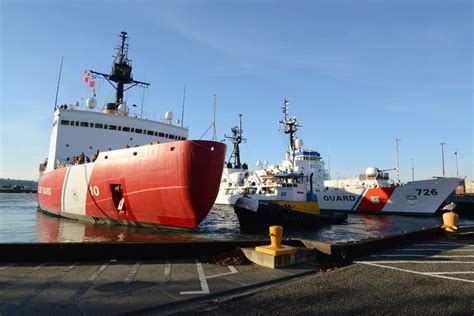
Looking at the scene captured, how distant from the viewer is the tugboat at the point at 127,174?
12.8 meters

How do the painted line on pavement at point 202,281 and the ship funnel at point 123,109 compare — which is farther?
the ship funnel at point 123,109

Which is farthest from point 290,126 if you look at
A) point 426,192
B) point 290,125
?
point 426,192

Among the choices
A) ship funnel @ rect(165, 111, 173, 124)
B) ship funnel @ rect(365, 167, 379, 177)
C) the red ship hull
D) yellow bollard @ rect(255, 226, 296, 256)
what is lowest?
yellow bollard @ rect(255, 226, 296, 256)

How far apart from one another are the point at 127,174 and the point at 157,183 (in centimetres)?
174

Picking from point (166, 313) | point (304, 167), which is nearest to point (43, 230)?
point (166, 313)

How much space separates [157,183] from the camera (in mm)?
13320

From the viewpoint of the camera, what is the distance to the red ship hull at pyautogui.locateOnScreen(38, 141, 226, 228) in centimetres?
1271

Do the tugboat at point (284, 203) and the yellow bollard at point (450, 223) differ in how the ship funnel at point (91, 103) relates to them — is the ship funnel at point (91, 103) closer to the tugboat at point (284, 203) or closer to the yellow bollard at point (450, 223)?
the tugboat at point (284, 203)

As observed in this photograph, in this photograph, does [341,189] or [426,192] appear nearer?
[426,192]

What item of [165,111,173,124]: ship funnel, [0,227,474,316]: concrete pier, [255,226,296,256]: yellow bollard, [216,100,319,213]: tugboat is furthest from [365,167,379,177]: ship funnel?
[255,226,296,256]: yellow bollard

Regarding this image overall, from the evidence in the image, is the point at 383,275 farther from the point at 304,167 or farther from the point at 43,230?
the point at 304,167

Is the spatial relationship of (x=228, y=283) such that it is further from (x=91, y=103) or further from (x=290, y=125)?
(x=290, y=125)

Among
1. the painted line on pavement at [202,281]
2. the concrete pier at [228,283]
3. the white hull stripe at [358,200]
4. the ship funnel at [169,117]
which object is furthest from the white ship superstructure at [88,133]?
the white hull stripe at [358,200]

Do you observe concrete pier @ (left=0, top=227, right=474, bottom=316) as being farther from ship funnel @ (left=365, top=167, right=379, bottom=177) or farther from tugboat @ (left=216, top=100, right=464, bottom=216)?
ship funnel @ (left=365, top=167, right=379, bottom=177)
